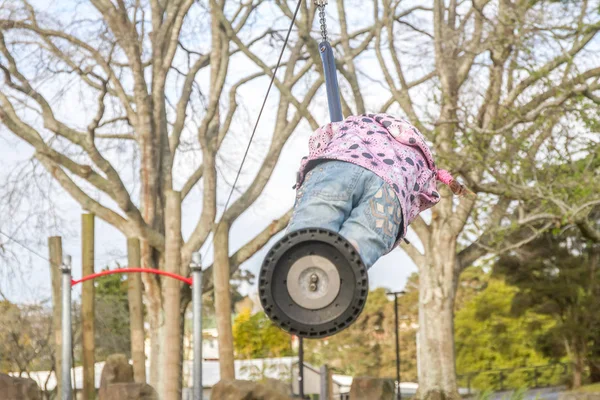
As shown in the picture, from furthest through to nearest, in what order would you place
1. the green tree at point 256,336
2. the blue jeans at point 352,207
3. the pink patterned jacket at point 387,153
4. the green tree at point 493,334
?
the green tree at point 493,334, the green tree at point 256,336, the pink patterned jacket at point 387,153, the blue jeans at point 352,207

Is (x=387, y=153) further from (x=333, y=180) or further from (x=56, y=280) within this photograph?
(x=56, y=280)

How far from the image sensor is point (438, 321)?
16859 millimetres

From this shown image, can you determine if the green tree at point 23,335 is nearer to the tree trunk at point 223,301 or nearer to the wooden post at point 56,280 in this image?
the wooden post at point 56,280

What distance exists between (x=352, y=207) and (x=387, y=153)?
0.35 metres

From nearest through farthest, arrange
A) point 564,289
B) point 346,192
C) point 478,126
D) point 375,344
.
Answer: point 346,192 → point 478,126 → point 564,289 → point 375,344

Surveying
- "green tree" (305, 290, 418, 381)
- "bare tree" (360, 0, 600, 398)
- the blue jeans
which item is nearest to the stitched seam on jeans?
the blue jeans

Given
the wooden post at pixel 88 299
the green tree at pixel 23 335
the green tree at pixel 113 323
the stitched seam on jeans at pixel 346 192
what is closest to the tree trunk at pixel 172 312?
the wooden post at pixel 88 299

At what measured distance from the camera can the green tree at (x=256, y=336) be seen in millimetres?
32656

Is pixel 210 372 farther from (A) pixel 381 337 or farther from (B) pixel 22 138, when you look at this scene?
(B) pixel 22 138

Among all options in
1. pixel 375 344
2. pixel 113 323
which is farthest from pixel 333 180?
pixel 375 344

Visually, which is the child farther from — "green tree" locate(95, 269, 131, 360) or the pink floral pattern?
"green tree" locate(95, 269, 131, 360)

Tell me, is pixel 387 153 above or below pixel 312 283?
above

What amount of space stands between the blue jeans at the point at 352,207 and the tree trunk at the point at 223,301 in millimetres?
11326

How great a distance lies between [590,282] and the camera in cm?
2594
